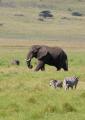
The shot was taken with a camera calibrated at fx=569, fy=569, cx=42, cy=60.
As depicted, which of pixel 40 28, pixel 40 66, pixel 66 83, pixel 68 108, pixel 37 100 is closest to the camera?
pixel 68 108

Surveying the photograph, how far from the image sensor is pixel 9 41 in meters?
52.0

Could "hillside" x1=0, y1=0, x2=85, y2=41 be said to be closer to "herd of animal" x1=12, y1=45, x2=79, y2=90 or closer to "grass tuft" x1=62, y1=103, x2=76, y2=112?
"herd of animal" x1=12, y1=45, x2=79, y2=90

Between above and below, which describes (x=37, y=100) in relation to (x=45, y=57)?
above

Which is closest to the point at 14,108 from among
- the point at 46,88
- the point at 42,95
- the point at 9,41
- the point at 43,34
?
the point at 42,95

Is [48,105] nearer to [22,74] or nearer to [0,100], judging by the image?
[0,100]

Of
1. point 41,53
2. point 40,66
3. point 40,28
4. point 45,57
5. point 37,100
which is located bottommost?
point 40,28

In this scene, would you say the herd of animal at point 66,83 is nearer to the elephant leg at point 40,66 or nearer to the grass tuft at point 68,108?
the grass tuft at point 68,108

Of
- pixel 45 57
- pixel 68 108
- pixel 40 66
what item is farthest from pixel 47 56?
pixel 68 108

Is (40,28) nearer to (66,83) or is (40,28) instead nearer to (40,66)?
(40,66)

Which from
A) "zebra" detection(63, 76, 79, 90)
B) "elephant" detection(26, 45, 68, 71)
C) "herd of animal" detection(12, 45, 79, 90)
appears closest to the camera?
"zebra" detection(63, 76, 79, 90)

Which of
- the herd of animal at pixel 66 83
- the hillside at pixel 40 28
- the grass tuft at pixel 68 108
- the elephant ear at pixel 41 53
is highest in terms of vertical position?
the grass tuft at pixel 68 108

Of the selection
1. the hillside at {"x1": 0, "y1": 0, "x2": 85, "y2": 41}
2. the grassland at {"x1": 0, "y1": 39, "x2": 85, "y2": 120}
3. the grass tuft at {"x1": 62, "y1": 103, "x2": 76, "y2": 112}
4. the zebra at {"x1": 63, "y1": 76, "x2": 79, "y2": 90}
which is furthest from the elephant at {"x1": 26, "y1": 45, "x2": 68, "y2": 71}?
the hillside at {"x1": 0, "y1": 0, "x2": 85, "y2": 41}

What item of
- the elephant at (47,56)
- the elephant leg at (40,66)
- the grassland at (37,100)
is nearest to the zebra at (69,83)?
the grassland at (37,100)

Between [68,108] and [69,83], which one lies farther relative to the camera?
[69,83]
